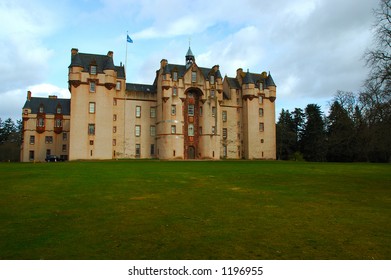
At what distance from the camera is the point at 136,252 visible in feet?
26.1

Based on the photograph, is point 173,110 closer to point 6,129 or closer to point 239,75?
point 239,75

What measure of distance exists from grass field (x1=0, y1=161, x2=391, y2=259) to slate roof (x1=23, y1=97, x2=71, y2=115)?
59.9m

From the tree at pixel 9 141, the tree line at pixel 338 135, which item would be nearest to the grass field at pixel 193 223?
the tree line at pixel 338 135

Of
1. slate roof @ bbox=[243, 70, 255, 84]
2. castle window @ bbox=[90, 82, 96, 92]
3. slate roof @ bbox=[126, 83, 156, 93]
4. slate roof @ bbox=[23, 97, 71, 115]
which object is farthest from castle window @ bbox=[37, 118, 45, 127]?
slate roof @ bbox=[243, 70, 255, 84]

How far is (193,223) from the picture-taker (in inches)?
425

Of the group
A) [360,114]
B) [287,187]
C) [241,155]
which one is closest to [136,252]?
[287,187]

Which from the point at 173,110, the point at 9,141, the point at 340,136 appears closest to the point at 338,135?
the point at 340,136

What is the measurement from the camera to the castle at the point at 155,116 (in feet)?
207

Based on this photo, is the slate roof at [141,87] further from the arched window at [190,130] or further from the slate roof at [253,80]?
the slate roof at [253,80]

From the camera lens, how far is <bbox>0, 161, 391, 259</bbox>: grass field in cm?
807

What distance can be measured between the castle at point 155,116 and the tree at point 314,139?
481 inches

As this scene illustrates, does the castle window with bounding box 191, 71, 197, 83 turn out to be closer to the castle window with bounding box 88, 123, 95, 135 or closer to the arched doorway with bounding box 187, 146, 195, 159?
the arched doorway with bounding box 187, 146, 195, 159

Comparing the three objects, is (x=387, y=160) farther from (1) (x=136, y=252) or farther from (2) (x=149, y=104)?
(1) (x=136, y=252)

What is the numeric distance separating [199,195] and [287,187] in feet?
19.9
